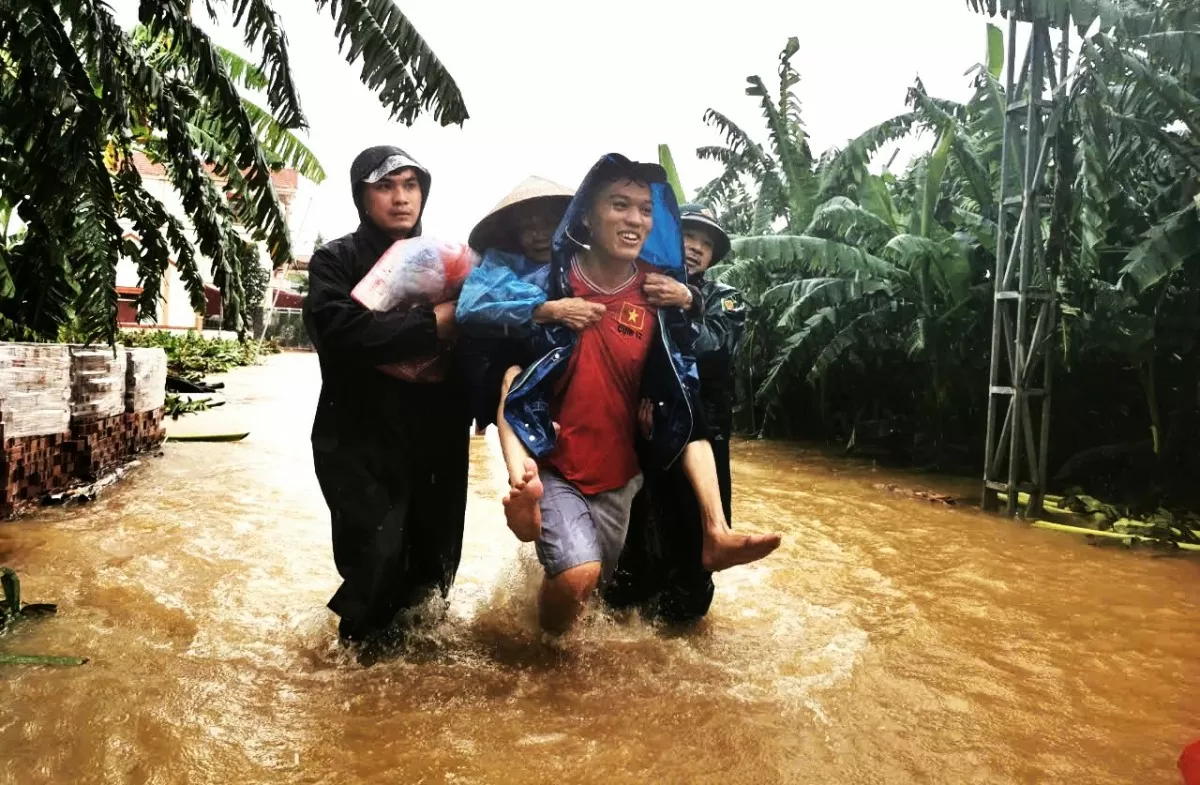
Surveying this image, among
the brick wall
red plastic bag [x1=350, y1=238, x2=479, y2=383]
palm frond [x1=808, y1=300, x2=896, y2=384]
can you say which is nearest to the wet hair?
red plastic bag [x1=350, y1=238, x2=479, y2=383]

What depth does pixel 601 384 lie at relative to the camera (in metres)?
2.96

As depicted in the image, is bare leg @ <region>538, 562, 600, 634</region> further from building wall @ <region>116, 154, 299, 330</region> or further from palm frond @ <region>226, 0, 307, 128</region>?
building wall @ <region>116, 154, 299, 330</region>

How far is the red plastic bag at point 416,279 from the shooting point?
2879 mm

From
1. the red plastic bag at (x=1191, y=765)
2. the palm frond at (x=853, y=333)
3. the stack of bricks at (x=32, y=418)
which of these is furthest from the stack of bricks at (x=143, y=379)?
the red plastic bag at (x=1191, y=765)

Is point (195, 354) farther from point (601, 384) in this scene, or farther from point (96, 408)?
point (601, 384)

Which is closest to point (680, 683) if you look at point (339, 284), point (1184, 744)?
point (1184, 744)

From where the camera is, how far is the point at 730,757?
2.46 m

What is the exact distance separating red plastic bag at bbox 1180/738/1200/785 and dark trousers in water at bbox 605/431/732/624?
1.55 meters

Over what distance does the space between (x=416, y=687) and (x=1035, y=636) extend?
2674 millimetres

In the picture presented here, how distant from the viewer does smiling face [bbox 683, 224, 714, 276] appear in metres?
3.38

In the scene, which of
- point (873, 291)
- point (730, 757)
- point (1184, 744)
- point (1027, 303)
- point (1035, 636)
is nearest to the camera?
point (730, 757)

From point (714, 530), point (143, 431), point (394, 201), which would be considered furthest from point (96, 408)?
point (714, 530)

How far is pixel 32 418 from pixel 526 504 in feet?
12.3

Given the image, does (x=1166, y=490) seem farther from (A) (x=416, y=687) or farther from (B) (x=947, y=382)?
(A) (x=416, y=687)
